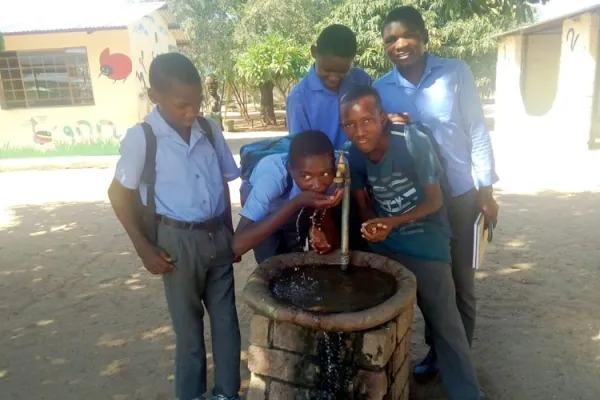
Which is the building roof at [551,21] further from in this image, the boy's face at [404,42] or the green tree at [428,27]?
the boy's face at [404,42]

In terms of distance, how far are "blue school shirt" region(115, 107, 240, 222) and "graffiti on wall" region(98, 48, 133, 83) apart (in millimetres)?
8753

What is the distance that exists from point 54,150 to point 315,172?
9735 mm

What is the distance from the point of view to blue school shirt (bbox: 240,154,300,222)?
2002 millimetres

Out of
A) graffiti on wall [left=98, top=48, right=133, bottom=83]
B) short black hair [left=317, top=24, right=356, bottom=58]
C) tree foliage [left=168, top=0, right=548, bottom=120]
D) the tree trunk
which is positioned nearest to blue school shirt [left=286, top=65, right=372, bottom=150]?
short black hair [left=317, top=24, right=356, bottom=58]

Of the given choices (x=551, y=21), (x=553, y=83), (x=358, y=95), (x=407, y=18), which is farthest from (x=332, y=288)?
(x=553, y=83)

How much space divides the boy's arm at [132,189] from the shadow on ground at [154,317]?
0.87 m

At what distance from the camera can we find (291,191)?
216cm

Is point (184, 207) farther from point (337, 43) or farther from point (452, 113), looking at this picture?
point (452, 113)

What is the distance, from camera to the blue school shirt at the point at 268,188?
2.00 meters

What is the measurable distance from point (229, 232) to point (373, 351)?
0.81 m

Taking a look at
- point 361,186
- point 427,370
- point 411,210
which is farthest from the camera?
point 427,370

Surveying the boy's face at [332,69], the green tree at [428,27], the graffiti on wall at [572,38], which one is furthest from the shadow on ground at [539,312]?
the green tree at [428,27]

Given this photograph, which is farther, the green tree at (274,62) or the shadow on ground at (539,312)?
the green tree at (274,62)

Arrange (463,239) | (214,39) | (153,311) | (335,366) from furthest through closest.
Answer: (214,39), (153,311), (463,239), (335,366)
